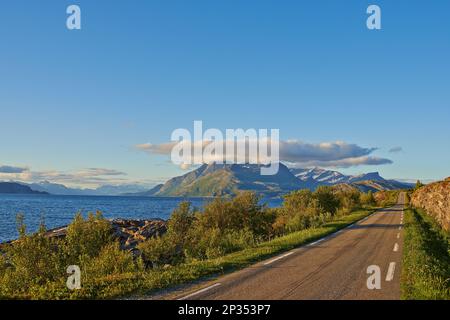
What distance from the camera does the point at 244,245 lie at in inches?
832

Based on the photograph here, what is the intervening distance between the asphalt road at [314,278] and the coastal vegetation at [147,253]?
3.98 feet

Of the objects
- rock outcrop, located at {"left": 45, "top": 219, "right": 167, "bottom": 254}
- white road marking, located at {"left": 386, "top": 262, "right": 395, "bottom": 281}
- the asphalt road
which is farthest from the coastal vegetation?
rock outcrop, located at {"left": 45, "top": 219, "right": 167, "bottom": 254}

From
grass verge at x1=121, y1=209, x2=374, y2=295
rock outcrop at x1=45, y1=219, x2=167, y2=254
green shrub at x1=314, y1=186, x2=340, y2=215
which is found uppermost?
grass verge at x1=121, y1=209, x2=374, y2=295

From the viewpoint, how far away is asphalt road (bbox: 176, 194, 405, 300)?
1002 centimetres

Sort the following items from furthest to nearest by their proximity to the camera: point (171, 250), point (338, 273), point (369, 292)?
1. point (171, 250)
2. point (338, 273)
3. point (369, 292)

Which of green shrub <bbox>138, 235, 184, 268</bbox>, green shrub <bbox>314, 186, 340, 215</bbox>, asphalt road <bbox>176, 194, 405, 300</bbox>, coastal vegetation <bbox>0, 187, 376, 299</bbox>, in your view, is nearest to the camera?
asphalt road <bbox>176, 194, 405, 300</bbox>

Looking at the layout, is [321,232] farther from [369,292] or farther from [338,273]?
[369,292]

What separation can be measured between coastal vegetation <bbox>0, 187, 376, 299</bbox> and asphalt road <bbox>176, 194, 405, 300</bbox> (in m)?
1.21

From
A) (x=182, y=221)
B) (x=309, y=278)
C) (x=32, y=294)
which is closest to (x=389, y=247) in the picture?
(x=309, y=278)

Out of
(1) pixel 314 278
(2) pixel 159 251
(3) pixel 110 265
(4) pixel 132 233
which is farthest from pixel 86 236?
(4) pixel 132 233

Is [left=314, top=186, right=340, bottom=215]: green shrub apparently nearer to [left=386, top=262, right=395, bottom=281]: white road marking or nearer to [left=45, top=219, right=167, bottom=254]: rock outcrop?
[left=45, top=219, right=167, bottom=254]: rock outcrop

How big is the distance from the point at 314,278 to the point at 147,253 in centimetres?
1138

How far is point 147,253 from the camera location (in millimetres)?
21234
